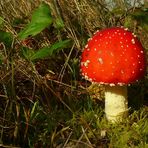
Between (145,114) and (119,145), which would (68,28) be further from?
(119,145)

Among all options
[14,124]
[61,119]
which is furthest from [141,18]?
[14,124]

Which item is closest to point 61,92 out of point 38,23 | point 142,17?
point 38,23

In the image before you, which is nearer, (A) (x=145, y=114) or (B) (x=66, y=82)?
(A) (x=145, y=114)

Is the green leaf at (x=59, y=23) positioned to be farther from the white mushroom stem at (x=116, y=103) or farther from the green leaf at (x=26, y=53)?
the white mushroom stem at (x=116, y=103)

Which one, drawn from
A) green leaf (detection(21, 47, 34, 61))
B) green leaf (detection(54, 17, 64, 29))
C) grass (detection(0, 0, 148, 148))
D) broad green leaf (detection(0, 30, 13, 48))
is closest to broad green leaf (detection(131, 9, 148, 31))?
grass (detection(0, 0, 148, 148))

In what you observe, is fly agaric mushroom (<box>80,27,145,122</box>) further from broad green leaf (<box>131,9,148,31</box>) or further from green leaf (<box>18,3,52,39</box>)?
broad green leaf (<box>131,9,148,31</box>)

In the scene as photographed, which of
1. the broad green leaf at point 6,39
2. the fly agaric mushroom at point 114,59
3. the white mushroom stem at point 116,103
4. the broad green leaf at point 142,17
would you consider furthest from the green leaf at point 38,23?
the broad green leaf at point 142,17
